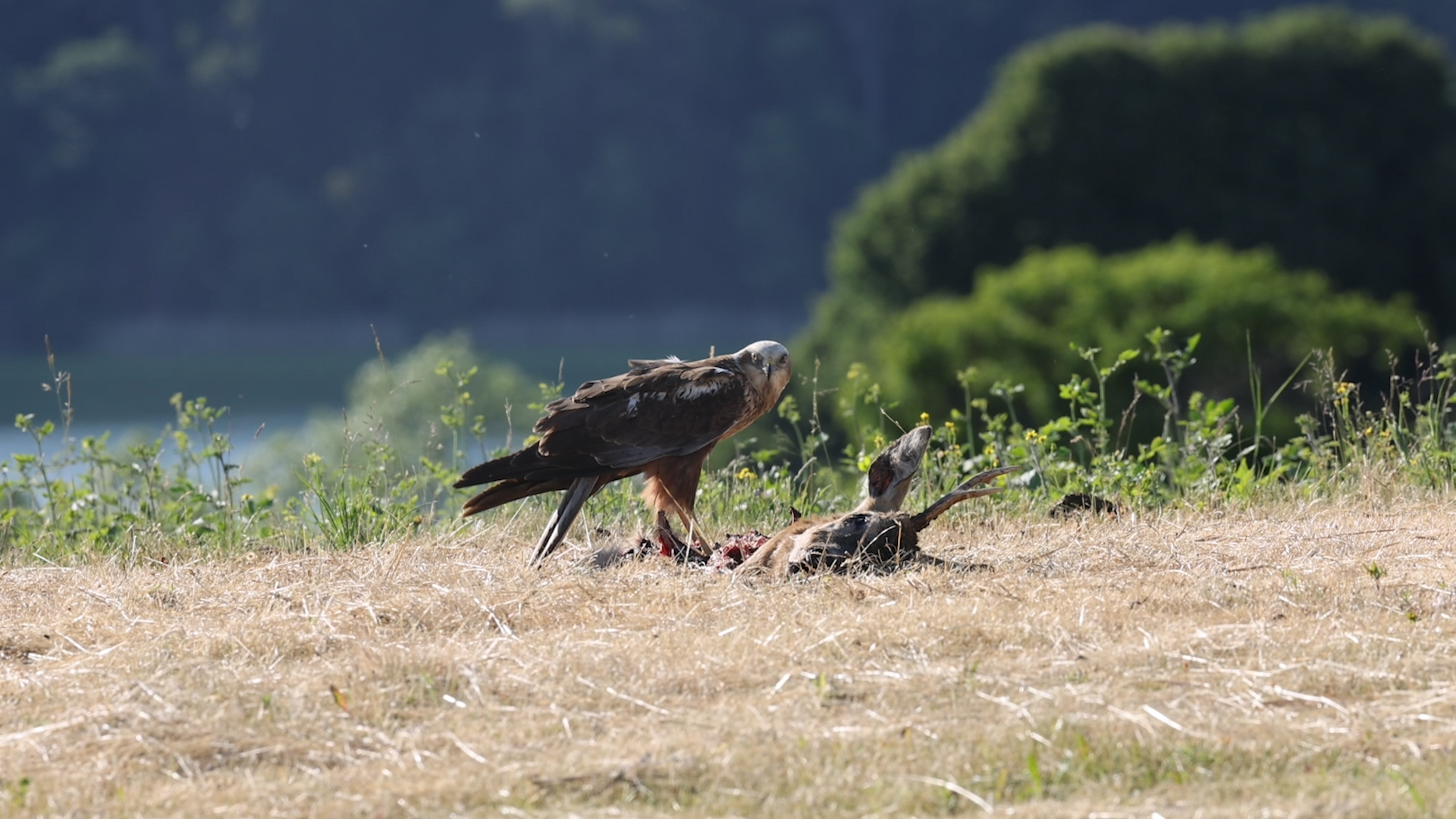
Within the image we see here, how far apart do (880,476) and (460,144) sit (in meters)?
72.1

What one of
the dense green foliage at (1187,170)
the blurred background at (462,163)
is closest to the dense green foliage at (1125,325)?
the dense green foliage at (1187,170)

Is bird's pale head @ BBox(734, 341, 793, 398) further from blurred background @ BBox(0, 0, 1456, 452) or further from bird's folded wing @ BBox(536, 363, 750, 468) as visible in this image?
blurred background @ BBox(0, 0, 1456, 452)

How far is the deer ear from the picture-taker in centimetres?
578

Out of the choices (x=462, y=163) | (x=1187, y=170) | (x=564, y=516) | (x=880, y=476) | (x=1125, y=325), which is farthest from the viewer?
(x=462, y=163)

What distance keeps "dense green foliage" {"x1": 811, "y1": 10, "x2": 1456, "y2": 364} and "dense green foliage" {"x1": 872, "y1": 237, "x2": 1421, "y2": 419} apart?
298 inches

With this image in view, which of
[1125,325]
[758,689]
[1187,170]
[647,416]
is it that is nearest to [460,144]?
[1187,170]

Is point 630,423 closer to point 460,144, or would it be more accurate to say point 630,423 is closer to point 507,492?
point 507,492

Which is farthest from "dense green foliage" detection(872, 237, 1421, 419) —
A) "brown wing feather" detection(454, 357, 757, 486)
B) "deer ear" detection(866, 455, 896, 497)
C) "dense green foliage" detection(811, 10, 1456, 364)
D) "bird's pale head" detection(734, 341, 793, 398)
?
"deer ear" detection(866, 455, 896, 497)

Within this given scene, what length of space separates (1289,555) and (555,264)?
66.2m

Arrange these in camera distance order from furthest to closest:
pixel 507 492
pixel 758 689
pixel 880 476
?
pixel 507 492 < pixel 880 476 < pixel 758 689

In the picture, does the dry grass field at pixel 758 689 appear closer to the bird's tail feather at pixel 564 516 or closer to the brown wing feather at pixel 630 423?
the bird's tail feather at pixel 564 516

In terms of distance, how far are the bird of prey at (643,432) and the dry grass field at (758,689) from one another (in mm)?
511

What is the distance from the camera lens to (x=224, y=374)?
Answer: 195 ft

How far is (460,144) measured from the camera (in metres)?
75.4
